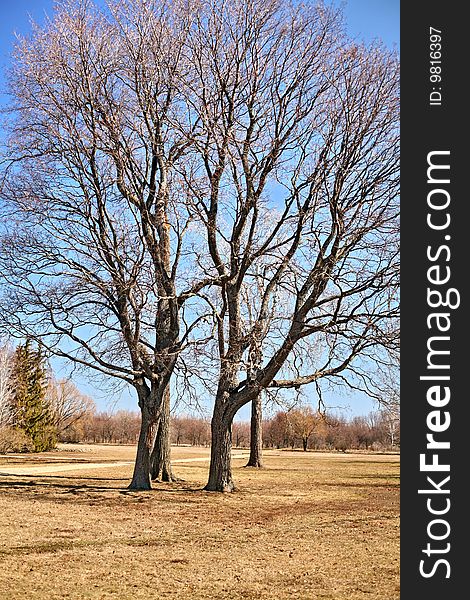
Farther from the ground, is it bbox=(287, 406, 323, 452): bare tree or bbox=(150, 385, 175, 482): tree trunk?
bbox=(287, 406, 323, 452): bare tree

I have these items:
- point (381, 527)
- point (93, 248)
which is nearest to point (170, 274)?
point (93, 248)

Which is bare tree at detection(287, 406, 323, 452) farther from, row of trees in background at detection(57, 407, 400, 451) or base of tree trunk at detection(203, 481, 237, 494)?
row of trees in background at detection(57, 407, 400, 451)

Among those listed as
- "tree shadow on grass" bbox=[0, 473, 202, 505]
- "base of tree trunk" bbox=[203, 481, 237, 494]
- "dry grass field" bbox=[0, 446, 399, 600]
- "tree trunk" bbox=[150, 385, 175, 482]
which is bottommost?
"tree shadow on grass" bbox=[0, 473, 202, 505]

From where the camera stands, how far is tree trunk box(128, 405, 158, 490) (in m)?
18.5

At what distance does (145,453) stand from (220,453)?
219 centimetres

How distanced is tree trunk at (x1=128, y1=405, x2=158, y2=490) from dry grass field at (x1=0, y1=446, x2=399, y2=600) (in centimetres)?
60

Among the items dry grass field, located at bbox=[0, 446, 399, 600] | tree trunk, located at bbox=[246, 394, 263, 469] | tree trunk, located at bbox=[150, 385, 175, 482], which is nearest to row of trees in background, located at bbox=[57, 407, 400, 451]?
tree trunk, located at bbox=[246, 394, 263, 469]

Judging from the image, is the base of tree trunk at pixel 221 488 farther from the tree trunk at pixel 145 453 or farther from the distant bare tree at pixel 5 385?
the distant bare tree at pixel 5 385

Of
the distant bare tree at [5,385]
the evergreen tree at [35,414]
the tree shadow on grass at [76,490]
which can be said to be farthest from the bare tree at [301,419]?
the evergreen tree at [35,414]

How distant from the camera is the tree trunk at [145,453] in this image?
18484mm

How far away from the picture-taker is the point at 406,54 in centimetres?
782

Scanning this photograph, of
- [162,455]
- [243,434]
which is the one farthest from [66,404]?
[162,455]

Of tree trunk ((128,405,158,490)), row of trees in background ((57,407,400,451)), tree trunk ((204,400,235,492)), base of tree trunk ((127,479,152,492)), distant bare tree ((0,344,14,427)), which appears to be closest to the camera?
tree trunk ((204,400,235,492))

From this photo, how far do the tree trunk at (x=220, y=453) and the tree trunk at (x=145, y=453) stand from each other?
1785 mm
